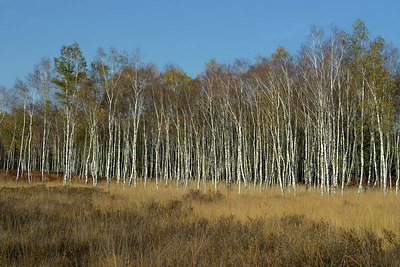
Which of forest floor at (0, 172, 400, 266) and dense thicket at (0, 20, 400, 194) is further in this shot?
dense thicket at (0, 20, 400, 194)

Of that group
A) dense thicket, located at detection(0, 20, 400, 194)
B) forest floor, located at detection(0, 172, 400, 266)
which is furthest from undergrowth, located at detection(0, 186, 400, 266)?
dense thicket, located at detection(0, 20, 400, 194)

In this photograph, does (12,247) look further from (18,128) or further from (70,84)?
(18,128)

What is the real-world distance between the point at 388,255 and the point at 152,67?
21332mm

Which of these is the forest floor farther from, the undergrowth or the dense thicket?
the dense thicket

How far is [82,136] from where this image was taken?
121ft

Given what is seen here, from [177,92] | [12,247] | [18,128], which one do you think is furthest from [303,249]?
[18,128]

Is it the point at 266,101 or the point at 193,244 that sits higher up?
the point at 266,101

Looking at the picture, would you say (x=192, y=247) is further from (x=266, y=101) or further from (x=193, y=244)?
(x=266, y=101)

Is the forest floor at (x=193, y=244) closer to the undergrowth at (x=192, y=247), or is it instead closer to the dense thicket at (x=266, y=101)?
the undergrowth at (x=192, y=247)

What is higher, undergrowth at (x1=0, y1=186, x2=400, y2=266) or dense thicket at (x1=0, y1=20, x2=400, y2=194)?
dense thicket at (x1=0, y1=20, x2=400, y2=194)

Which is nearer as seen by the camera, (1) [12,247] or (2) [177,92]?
(1) [12,247]

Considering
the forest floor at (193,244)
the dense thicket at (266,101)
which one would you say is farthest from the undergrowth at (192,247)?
the dense thicket at (266,101)

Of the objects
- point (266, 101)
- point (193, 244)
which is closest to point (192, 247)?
point (193, 244)

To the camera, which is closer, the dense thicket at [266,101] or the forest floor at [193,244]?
the forest floor at [193,244]
